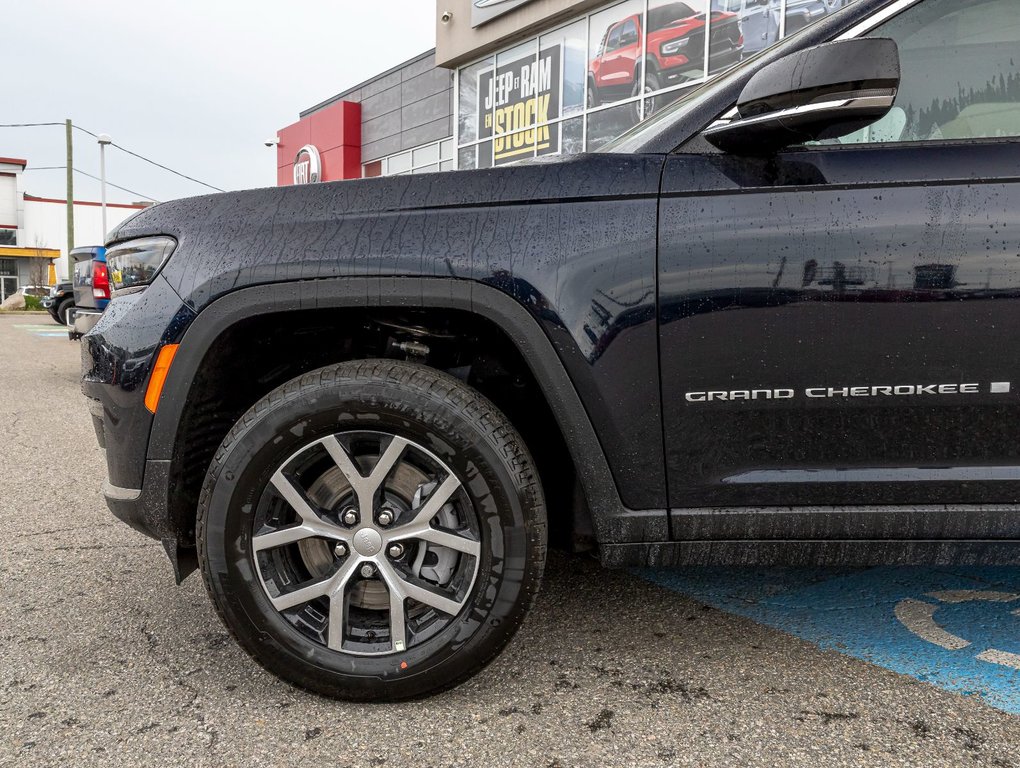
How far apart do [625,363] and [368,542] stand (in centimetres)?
75

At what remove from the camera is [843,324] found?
1802mm

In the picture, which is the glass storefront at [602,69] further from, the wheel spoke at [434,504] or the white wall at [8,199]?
the white wall at [8,199]

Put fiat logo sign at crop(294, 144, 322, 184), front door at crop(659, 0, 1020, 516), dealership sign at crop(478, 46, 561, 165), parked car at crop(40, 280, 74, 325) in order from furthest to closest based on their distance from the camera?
A: fiat logo sign at crop(294, 144, 322, 184) < dealership sign at crop(478, 46, 561, 165) < parked car at crop(40, 280, 74, 325) < front door at crop(659, 0, 1020, 516)

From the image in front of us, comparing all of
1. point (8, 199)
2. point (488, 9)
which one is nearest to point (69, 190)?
point (8, 199)

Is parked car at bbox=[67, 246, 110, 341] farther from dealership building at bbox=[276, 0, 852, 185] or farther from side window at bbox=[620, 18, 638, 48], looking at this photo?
side window at bbox=[620, 18, 638, 48]

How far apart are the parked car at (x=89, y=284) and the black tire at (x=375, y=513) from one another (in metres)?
4.62

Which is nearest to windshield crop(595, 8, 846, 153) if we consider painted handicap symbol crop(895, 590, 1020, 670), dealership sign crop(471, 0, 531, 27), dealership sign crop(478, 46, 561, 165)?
painted handicap symbol crop(895, 590, 1020, 670)

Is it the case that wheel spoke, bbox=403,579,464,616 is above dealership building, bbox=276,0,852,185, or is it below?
below

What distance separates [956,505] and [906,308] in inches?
19.0

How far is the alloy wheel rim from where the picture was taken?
1.92m

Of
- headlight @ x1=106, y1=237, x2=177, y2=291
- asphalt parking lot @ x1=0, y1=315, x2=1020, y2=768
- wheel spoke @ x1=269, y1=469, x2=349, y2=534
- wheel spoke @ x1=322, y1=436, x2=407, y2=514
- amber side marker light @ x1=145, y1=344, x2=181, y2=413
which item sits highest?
headlight @ x1=106, y1=237, x2=177, y2=291

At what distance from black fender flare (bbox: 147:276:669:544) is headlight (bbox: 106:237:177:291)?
0.71ft

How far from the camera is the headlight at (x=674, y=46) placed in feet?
38.7

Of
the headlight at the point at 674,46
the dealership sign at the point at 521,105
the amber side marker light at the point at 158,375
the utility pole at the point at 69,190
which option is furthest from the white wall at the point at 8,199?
the amber side marker light at the point at 158,375
